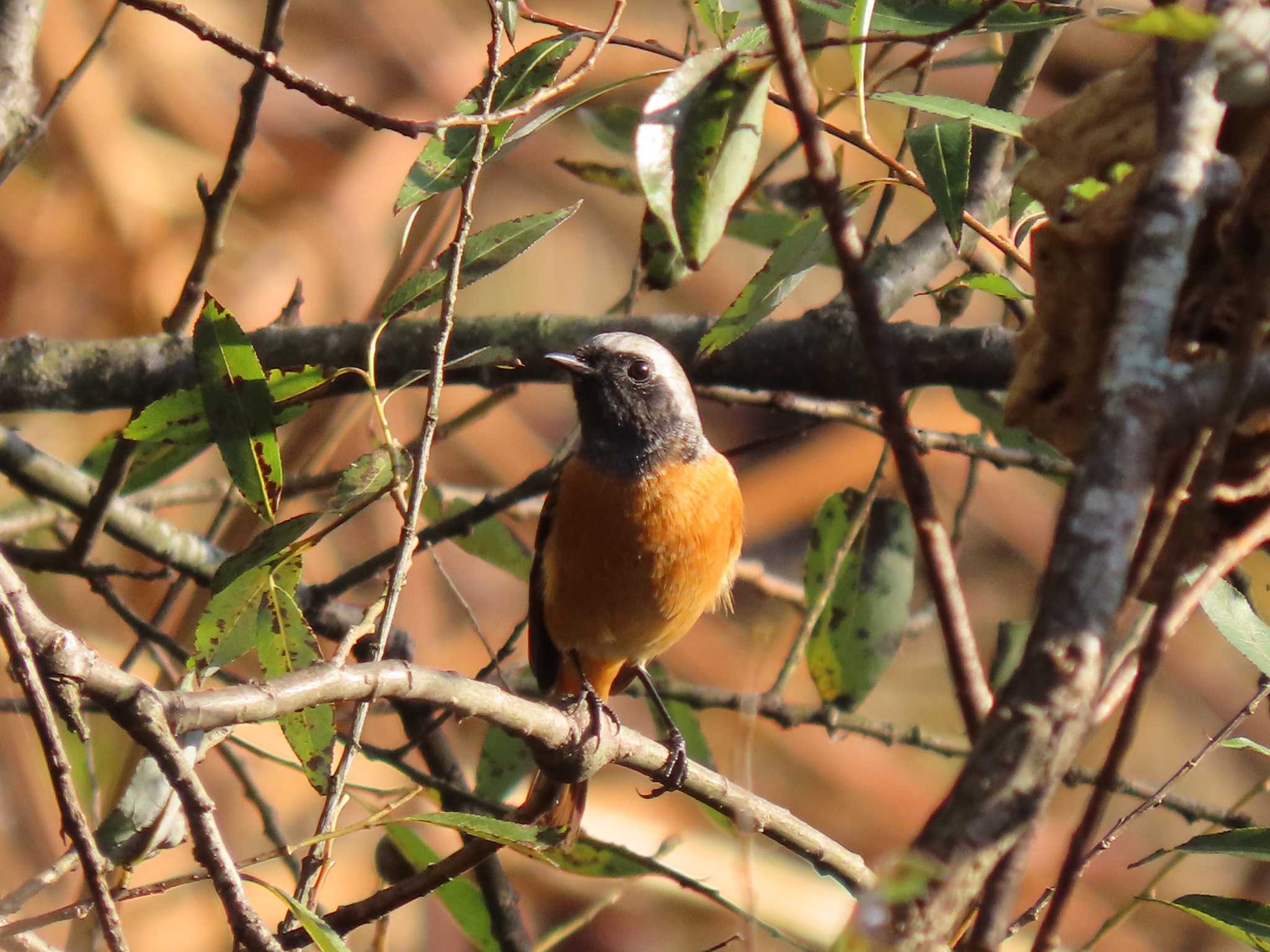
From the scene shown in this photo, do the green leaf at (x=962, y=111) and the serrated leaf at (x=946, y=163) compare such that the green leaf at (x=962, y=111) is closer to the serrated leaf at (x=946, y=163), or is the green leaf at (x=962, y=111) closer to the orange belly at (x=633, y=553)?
the serrated leaf at (x=946, y=163)

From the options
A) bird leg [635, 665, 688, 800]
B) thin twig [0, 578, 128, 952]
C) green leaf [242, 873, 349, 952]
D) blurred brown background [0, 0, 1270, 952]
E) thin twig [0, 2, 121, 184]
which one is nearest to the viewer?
thin twig [0, 578, 128, 952]

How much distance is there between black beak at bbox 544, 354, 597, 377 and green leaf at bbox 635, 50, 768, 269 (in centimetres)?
167

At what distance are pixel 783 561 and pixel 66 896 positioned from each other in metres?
5.18

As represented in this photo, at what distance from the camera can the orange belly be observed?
3764mm

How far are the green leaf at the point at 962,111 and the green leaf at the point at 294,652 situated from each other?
135cm

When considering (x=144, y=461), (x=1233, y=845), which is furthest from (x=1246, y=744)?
(x=144, y=461)

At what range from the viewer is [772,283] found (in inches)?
83.4

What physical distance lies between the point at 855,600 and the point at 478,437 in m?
5.51

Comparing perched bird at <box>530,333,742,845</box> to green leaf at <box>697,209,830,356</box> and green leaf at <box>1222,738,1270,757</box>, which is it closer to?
green leaf at <box>697,209,830,356</box>

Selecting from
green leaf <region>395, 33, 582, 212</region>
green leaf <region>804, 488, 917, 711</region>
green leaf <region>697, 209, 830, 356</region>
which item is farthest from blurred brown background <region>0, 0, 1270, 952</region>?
green leaf <region>697, 209, 830, 356</region>

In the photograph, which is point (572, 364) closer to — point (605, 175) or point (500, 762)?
point (605, 175)

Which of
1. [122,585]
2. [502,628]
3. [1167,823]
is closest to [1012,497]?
[1167,823]

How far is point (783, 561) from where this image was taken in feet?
31.3

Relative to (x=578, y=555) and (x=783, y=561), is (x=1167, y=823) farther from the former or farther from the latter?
(x=578, y=555)
